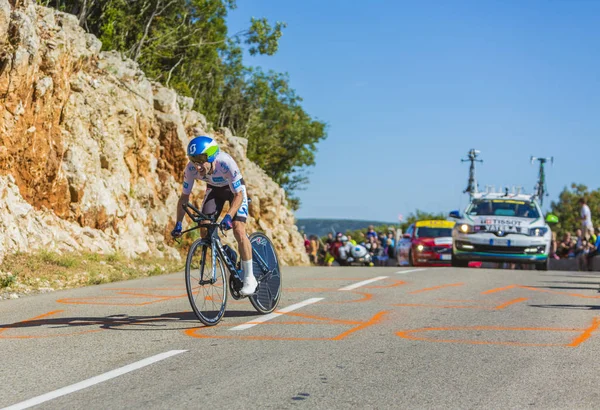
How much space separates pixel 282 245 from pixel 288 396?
2893 cm

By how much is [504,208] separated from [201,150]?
49.3 feet

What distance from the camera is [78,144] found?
20.5 metres

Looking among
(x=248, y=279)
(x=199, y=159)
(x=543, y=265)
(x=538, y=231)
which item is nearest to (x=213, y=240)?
(x=248, y=279)

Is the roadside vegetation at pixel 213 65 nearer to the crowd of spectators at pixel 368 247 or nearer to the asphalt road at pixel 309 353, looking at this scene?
the crowd of spectators at pixel 368 247

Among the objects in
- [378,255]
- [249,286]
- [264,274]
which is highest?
[378,255]

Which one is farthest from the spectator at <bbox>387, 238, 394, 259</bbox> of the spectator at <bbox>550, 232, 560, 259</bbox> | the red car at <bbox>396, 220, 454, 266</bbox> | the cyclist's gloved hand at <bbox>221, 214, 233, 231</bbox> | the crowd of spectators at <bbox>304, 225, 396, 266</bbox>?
the cyclist's gloved hand at <bbox>221, 214, 233, 231</bbox>

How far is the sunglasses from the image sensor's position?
8391 mm

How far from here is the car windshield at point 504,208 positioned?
21953mm

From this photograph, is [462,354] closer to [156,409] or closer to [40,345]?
[156,409]

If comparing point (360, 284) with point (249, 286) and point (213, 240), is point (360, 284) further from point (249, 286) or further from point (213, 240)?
point (213, 240)

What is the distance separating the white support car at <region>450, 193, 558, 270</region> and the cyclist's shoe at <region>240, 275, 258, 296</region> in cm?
Answer: 1301

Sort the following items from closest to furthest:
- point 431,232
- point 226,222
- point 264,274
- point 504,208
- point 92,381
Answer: point 92,381 → point 226,222 → point 264,274 → point 504,208 → point 431,232

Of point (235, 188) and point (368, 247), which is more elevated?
point (235, 188)

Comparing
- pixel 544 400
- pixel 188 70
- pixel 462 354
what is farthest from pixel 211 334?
pixel 188 70
